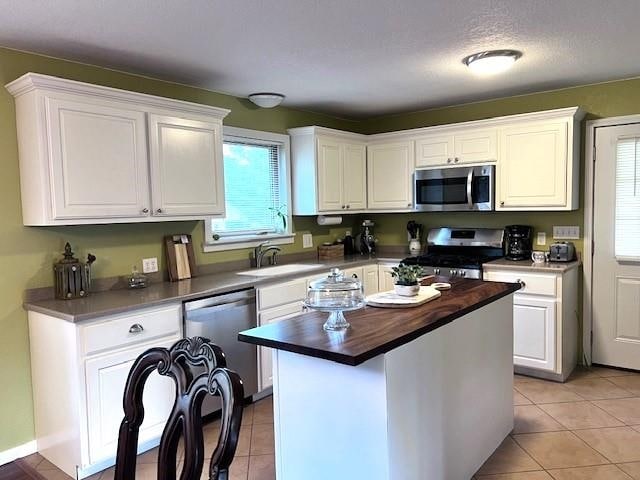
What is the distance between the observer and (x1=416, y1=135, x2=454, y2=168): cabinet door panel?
4418 millimetres

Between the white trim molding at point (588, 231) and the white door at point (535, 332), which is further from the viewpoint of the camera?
the white trim molding at point (588, 231)

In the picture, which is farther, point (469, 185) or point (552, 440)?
point (469, 185)

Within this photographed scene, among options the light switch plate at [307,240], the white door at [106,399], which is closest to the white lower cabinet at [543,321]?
the light switch plate at [307,240]

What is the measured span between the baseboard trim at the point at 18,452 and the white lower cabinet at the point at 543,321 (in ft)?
11.1

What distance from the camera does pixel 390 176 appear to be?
4.83 metres

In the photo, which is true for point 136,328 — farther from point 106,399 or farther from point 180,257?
point 180,257

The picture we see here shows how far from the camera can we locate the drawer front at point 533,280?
369cm

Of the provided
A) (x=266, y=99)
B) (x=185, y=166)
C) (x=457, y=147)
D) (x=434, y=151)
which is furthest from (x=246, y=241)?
(x=457, y=147)

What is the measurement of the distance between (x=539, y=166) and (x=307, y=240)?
2.14 meters

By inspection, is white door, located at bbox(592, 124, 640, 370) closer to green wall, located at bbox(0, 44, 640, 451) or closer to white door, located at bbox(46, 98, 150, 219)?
green wall, located at bbox(0, 44, 640, 451)

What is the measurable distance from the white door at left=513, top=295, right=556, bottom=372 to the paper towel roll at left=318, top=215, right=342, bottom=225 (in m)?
1.84

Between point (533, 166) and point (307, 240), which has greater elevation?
point (533, 166)

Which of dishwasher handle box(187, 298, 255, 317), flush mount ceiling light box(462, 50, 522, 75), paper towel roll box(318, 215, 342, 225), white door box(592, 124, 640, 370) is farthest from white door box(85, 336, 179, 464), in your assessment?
white door box(592, 124, 640, 370)

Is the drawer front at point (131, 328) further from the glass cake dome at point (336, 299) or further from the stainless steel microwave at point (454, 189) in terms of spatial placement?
the stainless steel microwave at point (454, 189)
